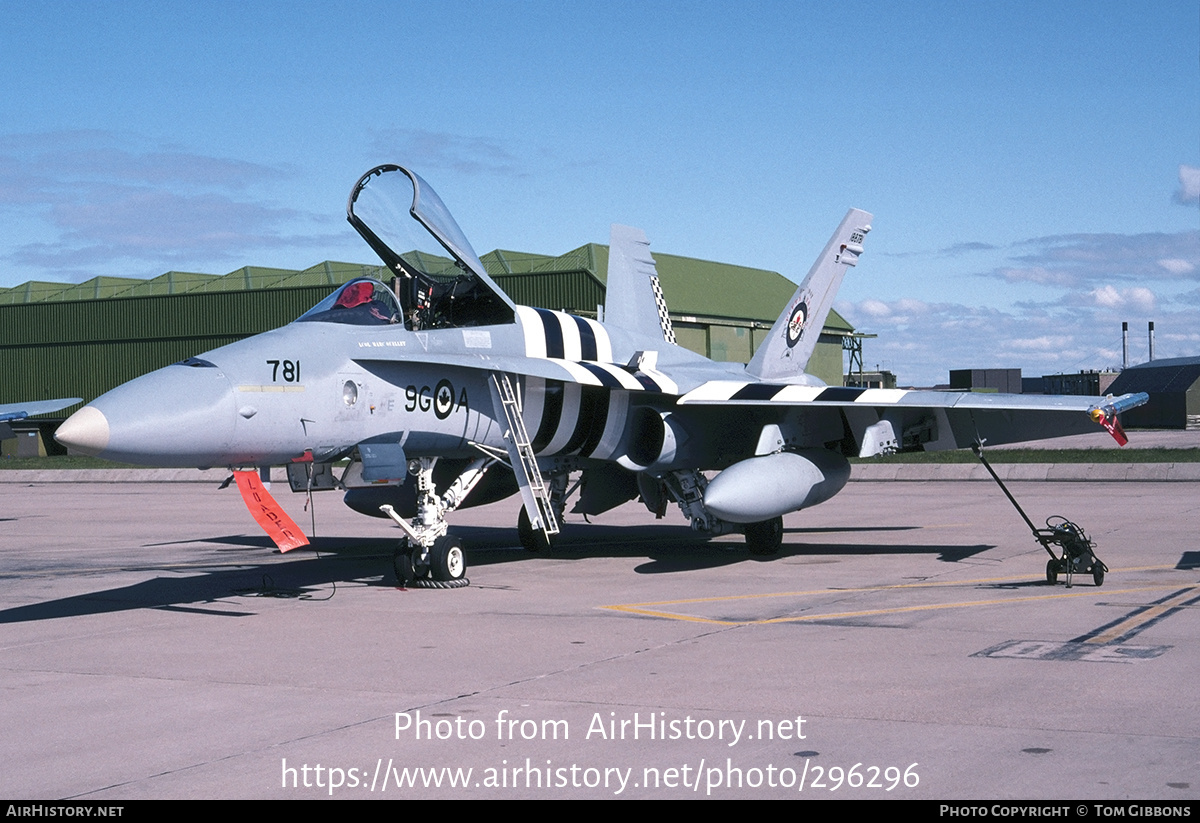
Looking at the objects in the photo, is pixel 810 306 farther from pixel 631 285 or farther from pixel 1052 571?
pixel 1052 571

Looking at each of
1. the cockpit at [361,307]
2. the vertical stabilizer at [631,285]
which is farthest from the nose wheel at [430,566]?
the vertical stabilizer at [631,285]

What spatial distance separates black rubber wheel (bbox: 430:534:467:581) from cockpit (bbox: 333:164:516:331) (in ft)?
7.43

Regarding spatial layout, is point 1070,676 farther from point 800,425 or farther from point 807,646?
point 800,425

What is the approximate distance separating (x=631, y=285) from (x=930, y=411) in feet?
15.7

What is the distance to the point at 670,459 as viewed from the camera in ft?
50.6

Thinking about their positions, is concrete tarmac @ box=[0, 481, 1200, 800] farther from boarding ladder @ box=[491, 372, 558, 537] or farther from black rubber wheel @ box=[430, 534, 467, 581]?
boarding ladder @ box=[491, 372, 558, 537]

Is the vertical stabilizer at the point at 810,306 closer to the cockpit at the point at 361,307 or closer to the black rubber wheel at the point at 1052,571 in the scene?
the black rubber wheel at the point at 1052,571

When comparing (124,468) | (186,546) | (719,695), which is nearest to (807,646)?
(719,695)

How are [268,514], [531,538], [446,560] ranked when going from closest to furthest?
[268,514] < [446,560] < [531,538]

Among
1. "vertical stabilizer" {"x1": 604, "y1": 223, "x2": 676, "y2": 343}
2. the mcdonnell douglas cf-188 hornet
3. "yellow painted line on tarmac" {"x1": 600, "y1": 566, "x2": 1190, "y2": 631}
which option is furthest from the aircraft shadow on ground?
"vertical stabilizer" {"x1": 604, "y1": 223, "x2": 676, "y2": 343}

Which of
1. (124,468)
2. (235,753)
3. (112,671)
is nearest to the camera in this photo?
(235,753)

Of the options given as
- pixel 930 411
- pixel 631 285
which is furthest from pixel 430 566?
pixel 930 411

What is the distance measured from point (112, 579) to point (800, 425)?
28.5 feet

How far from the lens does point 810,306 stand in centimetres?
1839
